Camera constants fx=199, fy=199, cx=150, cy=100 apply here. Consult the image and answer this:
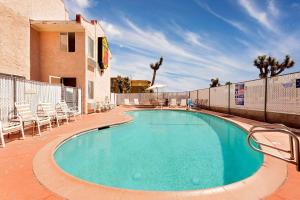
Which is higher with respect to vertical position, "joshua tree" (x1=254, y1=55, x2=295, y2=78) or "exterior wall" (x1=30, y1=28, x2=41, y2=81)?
"joshua tree" (x1=254, y1=55, x2=295, y2=78)

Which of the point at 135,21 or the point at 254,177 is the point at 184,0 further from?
the point at 254,177

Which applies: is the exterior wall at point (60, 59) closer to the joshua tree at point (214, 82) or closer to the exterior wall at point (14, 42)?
the exterior wall at point (14, 42)

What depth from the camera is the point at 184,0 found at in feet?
40.2

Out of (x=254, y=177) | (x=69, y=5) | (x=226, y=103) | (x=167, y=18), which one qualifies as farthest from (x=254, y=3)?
(x=69, y=5)

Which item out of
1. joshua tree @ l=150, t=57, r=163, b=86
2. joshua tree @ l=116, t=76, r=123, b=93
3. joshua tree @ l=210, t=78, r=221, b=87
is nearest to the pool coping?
joshua tree @ l=116, t=76, r=123, b=93

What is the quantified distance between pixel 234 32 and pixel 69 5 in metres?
16.2

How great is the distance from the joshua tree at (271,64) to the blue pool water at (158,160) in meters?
26.9

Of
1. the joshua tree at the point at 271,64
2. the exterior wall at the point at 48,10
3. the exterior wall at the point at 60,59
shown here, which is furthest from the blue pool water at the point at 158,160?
the joshua tree at the point at 271,64

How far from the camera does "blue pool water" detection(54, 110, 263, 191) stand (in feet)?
13.2

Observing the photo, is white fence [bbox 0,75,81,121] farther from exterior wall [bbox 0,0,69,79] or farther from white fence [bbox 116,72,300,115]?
white fence [bbox 116,72,300,115]

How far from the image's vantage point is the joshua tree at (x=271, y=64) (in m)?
29.5

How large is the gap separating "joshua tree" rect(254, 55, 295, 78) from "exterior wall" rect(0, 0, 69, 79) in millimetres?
29685

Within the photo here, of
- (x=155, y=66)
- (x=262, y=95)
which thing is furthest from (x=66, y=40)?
(x=155, y=66)

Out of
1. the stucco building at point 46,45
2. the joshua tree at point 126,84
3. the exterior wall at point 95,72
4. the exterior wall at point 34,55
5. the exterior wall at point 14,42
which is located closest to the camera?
the exterior wall at point 14,42
